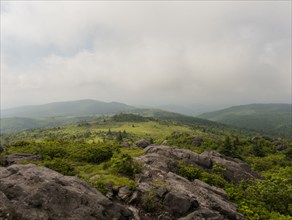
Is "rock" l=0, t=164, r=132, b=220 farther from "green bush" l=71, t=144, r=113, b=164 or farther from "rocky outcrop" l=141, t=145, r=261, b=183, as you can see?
"rocky outcrop" l=141, t=145, r=261, b=183

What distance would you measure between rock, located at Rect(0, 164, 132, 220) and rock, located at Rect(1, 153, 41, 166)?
8.81 metres

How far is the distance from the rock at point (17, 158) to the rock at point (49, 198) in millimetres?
8810

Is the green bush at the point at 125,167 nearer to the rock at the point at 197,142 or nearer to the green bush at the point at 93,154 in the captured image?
the green bush at the point at 93,154

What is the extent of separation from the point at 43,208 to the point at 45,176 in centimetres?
407

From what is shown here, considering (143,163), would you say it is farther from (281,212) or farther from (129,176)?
(281,212)

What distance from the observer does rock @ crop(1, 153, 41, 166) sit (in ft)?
97.9

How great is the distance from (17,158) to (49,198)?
15278mm

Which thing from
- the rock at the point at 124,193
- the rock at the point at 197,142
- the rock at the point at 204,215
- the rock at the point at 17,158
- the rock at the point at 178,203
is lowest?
the rock at the point at 197,142

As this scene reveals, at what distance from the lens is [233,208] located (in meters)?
26.2

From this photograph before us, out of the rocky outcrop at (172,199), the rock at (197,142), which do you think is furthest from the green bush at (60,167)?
the rock at (197,142)

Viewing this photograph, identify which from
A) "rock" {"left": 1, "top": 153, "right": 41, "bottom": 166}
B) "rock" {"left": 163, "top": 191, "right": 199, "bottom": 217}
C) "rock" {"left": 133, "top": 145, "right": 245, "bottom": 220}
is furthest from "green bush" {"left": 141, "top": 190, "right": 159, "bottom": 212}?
"rock" {"left": 1, "top": 153, "right": 41, "bottom": 166}

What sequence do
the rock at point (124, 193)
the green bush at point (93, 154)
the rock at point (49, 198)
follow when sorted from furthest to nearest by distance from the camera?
1. the green bush at point (93, 154)
2. the rock at point (124, 193)
3. the rock at point (49, 198)

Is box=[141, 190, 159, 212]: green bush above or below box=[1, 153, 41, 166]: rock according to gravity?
below

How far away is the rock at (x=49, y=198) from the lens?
17598mm
